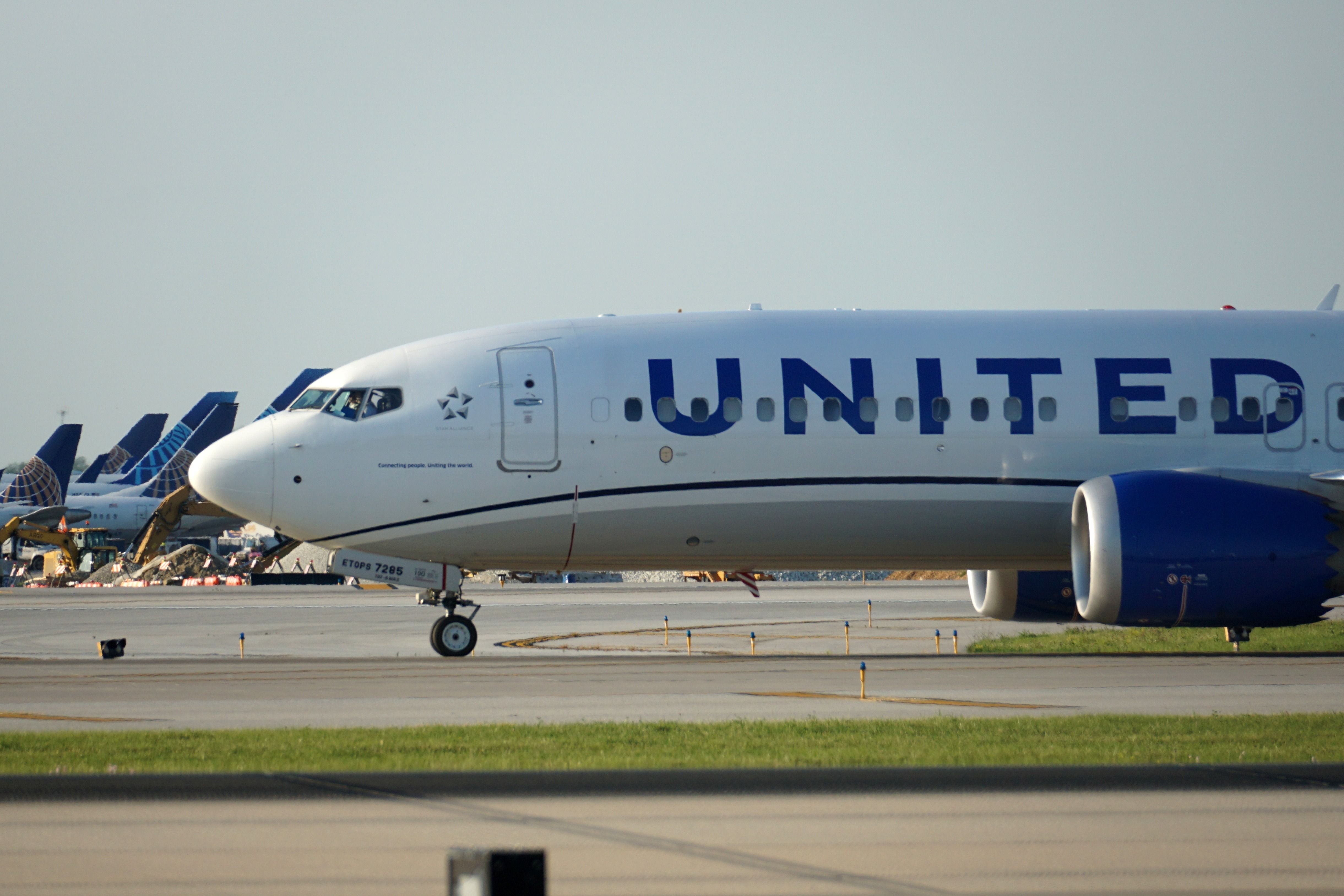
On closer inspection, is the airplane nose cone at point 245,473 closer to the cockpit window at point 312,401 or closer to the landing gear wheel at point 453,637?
the cockpit window at point 312,401

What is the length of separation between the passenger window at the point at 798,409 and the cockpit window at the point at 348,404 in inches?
251

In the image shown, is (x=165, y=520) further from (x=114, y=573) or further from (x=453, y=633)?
(x=453, y=633)

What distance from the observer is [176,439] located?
103 meters

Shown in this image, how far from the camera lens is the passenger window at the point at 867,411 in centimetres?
2084

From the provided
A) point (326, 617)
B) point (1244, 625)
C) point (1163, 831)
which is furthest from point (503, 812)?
point (326, 617)

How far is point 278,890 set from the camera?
22.4ft

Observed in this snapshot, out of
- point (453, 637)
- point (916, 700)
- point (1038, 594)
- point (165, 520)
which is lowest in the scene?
point (916, 700)

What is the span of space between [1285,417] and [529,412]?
11804 millimetres

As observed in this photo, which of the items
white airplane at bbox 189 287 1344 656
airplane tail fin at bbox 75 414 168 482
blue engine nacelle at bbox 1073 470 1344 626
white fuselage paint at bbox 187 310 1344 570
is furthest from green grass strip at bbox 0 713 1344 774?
airplane tail fin at bbox 75 414 168 482

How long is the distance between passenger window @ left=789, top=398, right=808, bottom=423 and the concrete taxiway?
363 cm

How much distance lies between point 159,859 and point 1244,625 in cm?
1660

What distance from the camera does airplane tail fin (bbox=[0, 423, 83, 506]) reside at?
88.9 m

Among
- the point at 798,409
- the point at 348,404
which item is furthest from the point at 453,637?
the point at 798,409

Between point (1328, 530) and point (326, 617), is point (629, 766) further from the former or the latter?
point (326, 617)
